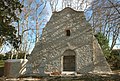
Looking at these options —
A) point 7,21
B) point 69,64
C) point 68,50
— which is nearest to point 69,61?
point 69,64

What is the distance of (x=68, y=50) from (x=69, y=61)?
1.18 metres

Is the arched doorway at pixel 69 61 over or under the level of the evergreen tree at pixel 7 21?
under

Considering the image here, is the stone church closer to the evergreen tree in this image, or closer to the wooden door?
the wooden door

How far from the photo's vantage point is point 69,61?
63.9 feet

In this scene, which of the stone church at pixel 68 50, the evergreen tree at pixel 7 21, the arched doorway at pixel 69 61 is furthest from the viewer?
the arched doorway at pixel 69 61

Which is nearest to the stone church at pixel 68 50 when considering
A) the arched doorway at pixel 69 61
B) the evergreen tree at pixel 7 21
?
the arched doorway at pixel 69 61

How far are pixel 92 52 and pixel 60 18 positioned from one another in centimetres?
502

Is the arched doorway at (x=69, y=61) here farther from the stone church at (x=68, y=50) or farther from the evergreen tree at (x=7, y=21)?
the evergreen tree at (x=7, y=21)

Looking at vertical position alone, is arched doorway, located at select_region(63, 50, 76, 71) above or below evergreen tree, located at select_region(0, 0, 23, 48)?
below

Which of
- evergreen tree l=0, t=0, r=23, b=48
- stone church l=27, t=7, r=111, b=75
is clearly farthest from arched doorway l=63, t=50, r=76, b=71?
evergreen tree l=0, t=0, r=23, b=48

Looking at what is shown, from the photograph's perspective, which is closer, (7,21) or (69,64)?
(7,21)

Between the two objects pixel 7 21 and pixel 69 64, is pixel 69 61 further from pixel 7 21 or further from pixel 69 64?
pixel 7 21

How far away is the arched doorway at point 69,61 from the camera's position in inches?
763

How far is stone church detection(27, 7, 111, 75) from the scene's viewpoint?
19000 mm
